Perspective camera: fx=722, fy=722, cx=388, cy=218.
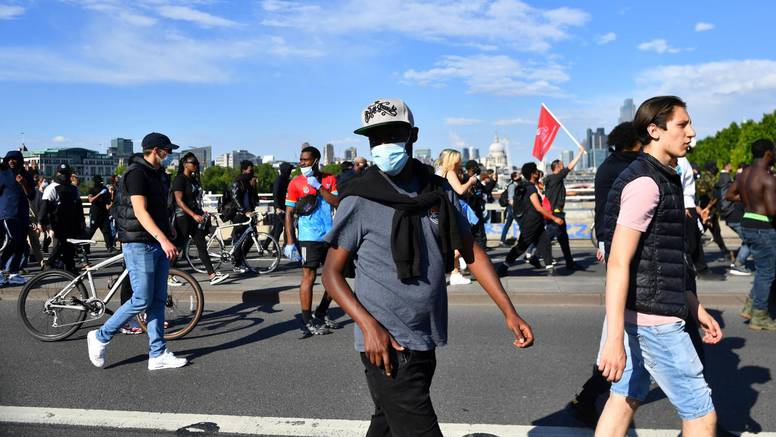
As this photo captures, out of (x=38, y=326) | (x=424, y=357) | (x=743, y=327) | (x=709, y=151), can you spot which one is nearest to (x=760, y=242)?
(x=743, y=327)

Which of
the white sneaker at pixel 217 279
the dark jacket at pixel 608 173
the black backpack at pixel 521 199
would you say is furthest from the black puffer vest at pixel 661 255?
the white sneaker at pixel 217 279

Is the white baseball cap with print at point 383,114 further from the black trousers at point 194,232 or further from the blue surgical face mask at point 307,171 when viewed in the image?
the black trousers at point 194,232

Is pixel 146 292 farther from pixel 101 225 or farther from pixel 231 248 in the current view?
pixel 101 225

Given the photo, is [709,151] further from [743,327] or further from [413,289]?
[413,289]

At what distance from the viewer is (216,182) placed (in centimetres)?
14175

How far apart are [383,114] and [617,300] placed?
122cm

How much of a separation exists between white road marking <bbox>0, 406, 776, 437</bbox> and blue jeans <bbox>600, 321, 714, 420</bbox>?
1227 mm

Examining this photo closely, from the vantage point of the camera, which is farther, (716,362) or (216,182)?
(216,182)

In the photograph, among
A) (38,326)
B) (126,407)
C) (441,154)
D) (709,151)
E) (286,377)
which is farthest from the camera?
(709,151)

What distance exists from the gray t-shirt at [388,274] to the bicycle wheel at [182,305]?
14.5ft

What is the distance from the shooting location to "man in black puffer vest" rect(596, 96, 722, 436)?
2.96 meters

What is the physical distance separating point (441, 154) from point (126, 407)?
514 centimetres

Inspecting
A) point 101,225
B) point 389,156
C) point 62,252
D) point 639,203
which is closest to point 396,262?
point 389,156

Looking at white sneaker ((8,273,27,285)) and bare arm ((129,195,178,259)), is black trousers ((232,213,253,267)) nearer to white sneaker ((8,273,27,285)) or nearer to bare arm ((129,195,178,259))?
white sneaker ((8,273,27,285))
